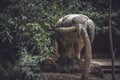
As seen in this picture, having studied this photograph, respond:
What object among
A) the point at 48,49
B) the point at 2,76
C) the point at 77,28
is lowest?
the point at 2,76

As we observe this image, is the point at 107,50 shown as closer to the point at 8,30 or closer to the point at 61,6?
the point at 61,6

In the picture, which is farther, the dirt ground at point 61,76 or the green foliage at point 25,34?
the green foliage at point 25,34

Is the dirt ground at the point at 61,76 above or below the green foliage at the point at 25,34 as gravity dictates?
below

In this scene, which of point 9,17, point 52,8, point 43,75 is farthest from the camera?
point 52,8

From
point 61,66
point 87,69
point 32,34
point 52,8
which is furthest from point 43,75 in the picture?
point 52,8

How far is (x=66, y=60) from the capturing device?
27.8ft

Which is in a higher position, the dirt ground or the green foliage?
the green foliage

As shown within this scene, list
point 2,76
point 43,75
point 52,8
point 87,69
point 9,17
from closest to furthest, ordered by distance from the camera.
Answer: point 87,69 → point 43,75 → point 2,76 → point 9,17 → point 52,8

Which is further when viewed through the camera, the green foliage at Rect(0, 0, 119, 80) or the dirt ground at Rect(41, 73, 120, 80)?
the green foliage at Rect(0, 0, 119, 80)

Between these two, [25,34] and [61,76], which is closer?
[61,76]

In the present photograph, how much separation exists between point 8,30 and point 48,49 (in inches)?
51.6

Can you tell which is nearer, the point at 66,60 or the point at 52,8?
the point at 66,60

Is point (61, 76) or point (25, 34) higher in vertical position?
point (25, 34)

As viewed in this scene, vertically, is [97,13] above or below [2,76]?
above
